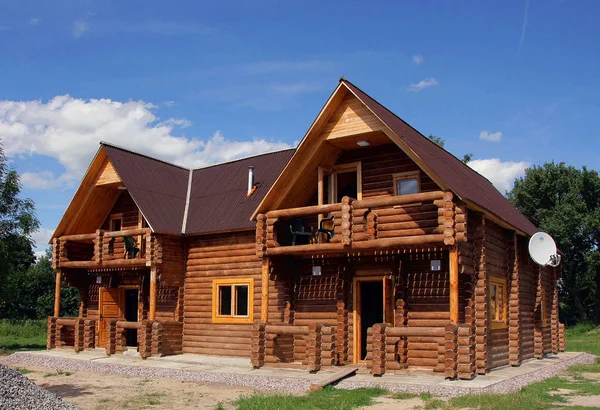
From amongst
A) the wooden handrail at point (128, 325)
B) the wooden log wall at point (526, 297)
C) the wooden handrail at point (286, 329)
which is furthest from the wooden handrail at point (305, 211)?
the wooden log wall at point (526, 297)

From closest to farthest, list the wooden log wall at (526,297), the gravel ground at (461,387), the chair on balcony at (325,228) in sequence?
the gravel ground at (461,387) < the chair on balcony at (325,228) < the wooden log wall at (526,297)

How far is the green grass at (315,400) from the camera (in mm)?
11789

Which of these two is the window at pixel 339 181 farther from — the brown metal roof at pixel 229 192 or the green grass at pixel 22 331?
the green grass at pixel 22 331

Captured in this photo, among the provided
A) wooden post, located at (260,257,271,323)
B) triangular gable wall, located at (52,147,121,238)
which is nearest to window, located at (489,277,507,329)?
wooden post, located at (260,257,271,323)

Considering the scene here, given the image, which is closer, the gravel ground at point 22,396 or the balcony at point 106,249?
the gravel ground at point 22,396

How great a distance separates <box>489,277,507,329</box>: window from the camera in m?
17.2

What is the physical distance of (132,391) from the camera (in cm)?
1460

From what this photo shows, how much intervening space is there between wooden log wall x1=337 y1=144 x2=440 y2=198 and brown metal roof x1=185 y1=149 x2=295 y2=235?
4.10 meters

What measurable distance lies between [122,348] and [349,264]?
8.41 meters

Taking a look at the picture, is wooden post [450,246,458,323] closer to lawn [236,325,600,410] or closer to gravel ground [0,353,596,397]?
gravel ground [0,353,596,397]

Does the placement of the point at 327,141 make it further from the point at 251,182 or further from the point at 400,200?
the point at 251,182

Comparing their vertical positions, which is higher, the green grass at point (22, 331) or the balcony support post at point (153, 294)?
the balcony support post at point (153, 294)

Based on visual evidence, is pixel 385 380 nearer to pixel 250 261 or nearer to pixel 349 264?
pixel 349 264

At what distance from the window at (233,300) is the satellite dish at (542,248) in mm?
8268
